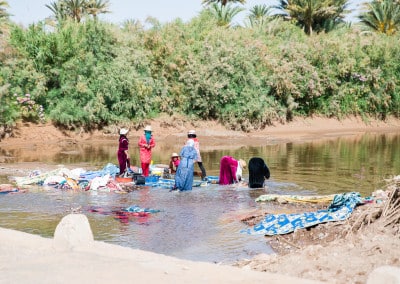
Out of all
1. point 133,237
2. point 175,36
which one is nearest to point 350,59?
point 175,36

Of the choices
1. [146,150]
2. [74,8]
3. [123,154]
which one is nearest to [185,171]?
[146,150]

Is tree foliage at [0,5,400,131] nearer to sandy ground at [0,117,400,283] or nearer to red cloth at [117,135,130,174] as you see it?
red cloth at [117,135,130,174]

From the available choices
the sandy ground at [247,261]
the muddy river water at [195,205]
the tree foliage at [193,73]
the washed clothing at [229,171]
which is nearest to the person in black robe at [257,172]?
the muddy river water at [195,205]

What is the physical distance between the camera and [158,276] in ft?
21.0

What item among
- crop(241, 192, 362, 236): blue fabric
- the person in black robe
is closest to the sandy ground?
crop(241, 192, 362, 236): blue fabric

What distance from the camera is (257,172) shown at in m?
15.6

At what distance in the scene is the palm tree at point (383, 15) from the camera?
49.5 m

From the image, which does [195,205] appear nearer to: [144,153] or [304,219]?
[304,219]

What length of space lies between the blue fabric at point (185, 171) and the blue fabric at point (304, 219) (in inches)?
171

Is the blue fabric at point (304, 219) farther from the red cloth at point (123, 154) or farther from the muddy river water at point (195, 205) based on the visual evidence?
the red cloth at point (123, 154)

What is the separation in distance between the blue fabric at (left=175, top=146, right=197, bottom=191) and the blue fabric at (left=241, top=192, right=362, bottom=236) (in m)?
4.35

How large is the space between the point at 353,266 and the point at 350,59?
107 feet

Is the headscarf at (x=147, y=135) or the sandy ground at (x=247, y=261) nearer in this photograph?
the sandy ground at (x=247, y=261)

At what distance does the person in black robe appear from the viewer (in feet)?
51.0
